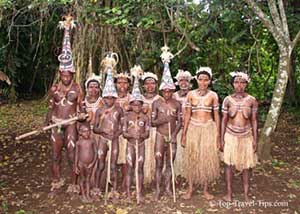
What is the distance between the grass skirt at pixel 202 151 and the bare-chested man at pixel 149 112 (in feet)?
1.37

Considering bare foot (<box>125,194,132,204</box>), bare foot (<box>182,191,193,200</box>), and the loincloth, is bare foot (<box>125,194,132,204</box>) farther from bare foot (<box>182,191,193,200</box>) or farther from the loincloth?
the loincloth

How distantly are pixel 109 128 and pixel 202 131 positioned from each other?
99cm

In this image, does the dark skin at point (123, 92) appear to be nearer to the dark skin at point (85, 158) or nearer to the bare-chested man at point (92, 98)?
the bare-chested man at point (92, 98)

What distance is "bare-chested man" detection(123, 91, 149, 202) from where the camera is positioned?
4.82 m

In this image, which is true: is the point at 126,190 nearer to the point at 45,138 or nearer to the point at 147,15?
the point at 147,15

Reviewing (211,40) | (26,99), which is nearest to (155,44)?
(211,40)

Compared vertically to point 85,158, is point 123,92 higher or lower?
higher

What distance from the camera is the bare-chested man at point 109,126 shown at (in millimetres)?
4859

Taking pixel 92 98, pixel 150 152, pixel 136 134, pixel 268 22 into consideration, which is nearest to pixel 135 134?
pixel 136 134

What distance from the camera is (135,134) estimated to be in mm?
4812

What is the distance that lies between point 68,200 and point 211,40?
4.72m

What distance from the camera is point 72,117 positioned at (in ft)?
16.1

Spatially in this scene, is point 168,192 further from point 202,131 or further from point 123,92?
point 123,92

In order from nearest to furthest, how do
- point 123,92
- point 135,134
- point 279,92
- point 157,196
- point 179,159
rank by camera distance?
point 135,134 < point 157,196 < point 123,92 < point 179,159 < point 279,92
